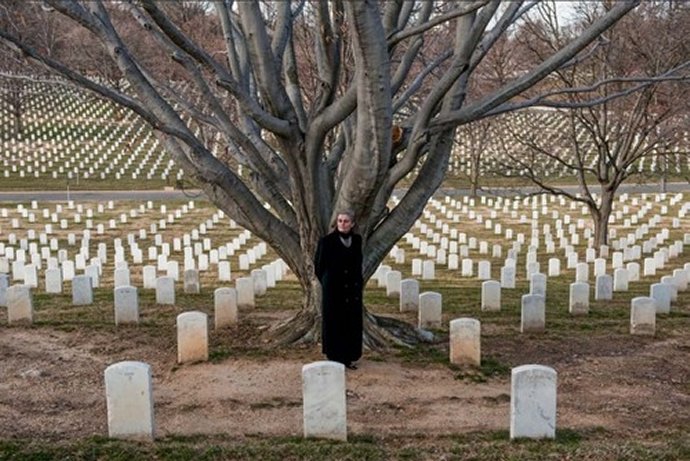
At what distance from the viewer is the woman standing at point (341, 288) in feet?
22.9

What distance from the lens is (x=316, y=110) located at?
7633mm

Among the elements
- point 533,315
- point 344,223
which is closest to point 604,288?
point 533,315

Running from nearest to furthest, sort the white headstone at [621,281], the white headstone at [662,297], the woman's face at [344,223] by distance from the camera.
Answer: the woman's face at [344,223] → the white headstone at [662,297] → the white headstone at [621,281]

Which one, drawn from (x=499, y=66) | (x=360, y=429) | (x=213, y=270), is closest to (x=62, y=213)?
(x=213, y=270)

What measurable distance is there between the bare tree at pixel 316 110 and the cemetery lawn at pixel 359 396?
110 cm

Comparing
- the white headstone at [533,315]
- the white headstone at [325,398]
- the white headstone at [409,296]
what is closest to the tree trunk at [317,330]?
the white headstone at [533,315]

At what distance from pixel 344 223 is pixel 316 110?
1393 mm

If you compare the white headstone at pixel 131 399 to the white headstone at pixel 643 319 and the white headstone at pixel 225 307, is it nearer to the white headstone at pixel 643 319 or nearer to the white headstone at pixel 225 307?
the white headstone at pixel 225 307

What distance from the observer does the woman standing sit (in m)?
6.98

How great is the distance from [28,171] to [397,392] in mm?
34258

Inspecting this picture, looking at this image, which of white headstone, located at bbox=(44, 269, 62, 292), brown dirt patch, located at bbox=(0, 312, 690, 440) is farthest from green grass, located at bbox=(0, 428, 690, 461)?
white headstone, located at bbox=(44, 269, 62, 292)

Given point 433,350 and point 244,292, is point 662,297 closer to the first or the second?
point 433,350

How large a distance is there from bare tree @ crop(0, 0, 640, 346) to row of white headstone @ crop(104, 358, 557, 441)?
2.33 metres

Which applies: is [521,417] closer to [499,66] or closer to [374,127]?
[374,127]
